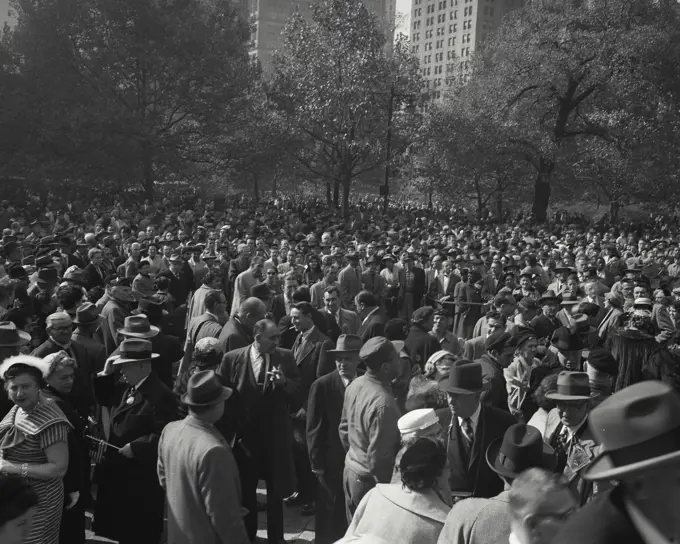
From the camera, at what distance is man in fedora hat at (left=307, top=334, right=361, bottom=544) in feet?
19.2

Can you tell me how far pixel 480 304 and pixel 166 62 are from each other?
25825mm

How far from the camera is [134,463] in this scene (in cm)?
506

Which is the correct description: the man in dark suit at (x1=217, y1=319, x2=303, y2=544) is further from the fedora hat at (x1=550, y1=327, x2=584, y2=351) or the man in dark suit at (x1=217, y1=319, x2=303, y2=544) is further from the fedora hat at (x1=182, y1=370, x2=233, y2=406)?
the fedora hat at (x1=550, y1=327, x2=584, y2=351)

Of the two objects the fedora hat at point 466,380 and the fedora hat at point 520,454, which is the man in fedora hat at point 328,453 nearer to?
the fedora hat at point 466,380

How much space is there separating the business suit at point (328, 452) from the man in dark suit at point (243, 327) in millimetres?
1573

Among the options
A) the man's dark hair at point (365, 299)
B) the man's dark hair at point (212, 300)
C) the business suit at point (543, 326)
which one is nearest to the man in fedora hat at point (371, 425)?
the man's dark hair at point (212, 300)

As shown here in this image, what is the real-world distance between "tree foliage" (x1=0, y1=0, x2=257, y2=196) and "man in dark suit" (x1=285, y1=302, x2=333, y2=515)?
2698 cm

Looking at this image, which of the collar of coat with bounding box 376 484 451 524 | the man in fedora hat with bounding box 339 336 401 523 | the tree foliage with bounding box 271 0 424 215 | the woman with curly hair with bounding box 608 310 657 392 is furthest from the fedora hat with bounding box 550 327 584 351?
the tree foliage with bounding box 271 0 424 215

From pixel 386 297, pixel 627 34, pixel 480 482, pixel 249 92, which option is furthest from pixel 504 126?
pixel 480 482

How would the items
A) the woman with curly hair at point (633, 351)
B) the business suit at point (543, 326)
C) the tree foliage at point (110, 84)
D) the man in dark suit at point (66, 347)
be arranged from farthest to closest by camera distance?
the tree foliage at point (110, 84), the business suit at point (543, 326), the woman with curly hair at point (633, 351), the man in dark suit at point (66, 347)

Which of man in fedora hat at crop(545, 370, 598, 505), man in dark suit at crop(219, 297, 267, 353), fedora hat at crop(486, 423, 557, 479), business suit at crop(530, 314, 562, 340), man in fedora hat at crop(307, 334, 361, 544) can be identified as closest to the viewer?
fedora hat at crop(486, 423, 557, 479)

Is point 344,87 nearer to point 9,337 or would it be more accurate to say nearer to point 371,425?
point 9,337

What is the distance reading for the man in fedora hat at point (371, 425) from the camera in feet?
16.5

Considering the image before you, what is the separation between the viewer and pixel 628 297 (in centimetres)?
1174
